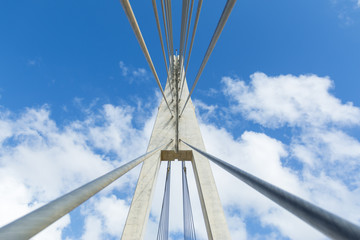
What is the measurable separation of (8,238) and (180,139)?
5.64m

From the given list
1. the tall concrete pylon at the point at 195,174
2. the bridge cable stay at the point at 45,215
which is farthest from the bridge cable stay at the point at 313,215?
the tall concrete pylon at the point at 195,174

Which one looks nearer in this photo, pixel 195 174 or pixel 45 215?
pixel 45 215

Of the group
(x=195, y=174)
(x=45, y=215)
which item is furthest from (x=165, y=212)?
(x=45, y=215)

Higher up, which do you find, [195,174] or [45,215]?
[195,174]

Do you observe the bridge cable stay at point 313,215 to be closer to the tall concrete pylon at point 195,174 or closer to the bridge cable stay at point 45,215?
the bridge cable stay at point 45,215

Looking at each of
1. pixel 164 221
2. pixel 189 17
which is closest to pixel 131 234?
pixel 164 221

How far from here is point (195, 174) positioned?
525 centimetres

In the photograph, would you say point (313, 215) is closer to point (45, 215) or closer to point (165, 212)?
point (45, 215)

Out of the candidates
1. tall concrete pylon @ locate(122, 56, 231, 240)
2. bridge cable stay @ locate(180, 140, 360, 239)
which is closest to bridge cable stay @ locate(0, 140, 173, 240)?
bridge cable stay @ locate(180, 140, 360, 239)

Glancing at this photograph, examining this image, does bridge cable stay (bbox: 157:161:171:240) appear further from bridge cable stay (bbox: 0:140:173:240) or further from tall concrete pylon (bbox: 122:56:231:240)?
bridge cable stay (bbox: 0:140:173:240)

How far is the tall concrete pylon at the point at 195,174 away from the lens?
4.11 m

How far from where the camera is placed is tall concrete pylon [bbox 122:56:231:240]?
162 inches

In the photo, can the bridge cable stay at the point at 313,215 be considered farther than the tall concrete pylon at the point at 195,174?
No

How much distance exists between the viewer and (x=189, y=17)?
2.78 metres
